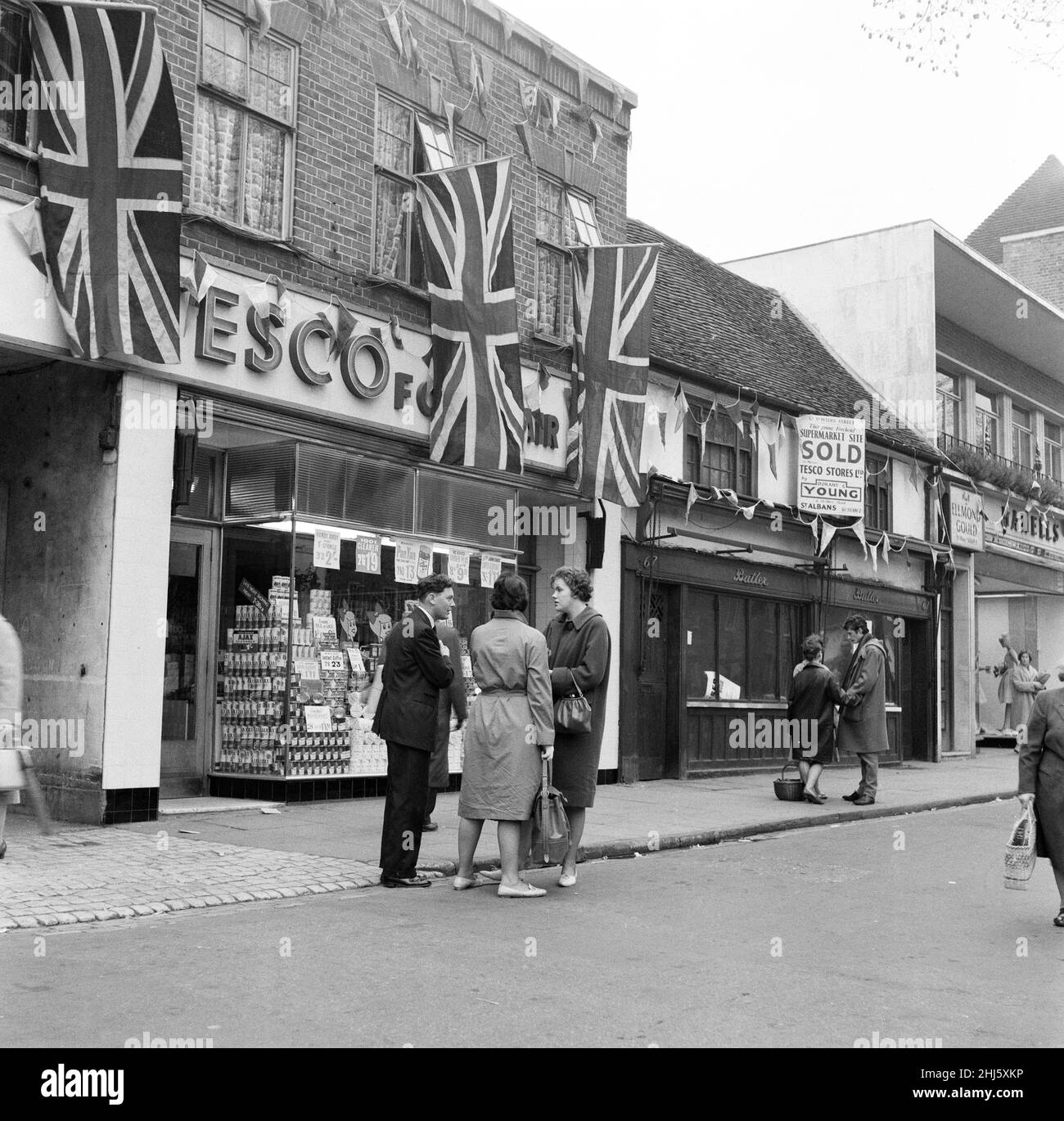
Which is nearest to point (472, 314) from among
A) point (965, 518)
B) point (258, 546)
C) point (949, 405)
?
point (258, 546)

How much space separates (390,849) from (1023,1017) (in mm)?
4085

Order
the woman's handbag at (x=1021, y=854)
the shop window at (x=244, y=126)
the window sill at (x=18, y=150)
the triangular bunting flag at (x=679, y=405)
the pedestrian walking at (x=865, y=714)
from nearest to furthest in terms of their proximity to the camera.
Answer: the woman's handbag at (x=1021, y=854), the window sill at (x=18, y=150), the shop window at (x=244, y=126), the pedestrian walking at (x=865, y=714), the triangular bunting flag at (x=679, y=405)

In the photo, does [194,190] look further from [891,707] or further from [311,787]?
[891,707]

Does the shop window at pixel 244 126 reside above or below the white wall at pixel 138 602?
above

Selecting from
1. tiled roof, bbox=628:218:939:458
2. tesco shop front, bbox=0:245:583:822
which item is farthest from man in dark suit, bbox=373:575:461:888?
tiled roof, bbox=628:218:939:458

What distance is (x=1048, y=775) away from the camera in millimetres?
7309

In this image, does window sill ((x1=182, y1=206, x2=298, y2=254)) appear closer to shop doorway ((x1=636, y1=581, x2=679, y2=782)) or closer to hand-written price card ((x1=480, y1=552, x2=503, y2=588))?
hand-written price card ((x1=480, y1=552, x2=503, y2=588))

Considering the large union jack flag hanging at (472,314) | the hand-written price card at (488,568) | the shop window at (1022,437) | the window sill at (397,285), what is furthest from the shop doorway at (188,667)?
the shop window at (1022,437)

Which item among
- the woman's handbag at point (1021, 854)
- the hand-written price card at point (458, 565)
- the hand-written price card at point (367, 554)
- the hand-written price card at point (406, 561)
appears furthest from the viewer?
the hand-written price card at point (458, 565)

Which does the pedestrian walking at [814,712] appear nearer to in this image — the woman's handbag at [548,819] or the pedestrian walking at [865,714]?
the pedestrian walking at [865,714]

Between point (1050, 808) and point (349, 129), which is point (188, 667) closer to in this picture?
point (349, 129)

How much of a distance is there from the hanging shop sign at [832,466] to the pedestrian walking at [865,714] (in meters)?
5.33

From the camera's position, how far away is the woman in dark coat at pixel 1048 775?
23.7ft

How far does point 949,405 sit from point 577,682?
60.6ft
